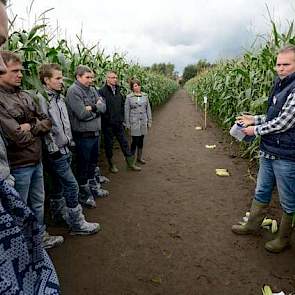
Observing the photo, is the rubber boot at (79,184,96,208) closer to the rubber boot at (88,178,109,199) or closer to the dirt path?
the dirt path

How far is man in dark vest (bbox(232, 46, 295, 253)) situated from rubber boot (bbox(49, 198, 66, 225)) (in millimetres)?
2164

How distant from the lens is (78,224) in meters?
3.48

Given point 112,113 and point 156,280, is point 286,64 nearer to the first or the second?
point 156,280

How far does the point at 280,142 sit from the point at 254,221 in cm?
99

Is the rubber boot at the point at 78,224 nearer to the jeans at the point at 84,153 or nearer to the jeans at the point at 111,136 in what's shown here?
the jeans at the point at 84,153

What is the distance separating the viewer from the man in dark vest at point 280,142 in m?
2.76

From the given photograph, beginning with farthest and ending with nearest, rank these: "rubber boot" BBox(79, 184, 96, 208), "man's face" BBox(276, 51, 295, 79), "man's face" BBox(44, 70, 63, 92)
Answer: "rubber boot" BBox(79, 184, 96, 208) → "man's face" BBox(44, 70, 63, 92) → "man's face" BBox(276, 51, 295, 79)

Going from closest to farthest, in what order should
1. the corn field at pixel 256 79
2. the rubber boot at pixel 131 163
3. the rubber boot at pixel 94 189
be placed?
the corn field at pixel 256 79 → the rubber boot at pixel 94 189 → the rubber boot at pixel 131 163

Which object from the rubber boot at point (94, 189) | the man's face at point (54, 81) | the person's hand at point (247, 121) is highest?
the man's face at point (54, 81)

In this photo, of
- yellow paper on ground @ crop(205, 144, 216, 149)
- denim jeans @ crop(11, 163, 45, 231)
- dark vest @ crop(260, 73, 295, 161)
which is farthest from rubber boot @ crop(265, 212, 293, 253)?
yellow paper on ground @ crop(205, 144, 216, 149)

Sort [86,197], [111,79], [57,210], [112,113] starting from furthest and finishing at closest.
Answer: [112,113], [111,79], [86,197], [57,210]

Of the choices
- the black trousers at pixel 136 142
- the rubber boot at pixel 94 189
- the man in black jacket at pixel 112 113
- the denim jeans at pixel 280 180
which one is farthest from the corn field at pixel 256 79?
the rubber boot at pixel 94 189

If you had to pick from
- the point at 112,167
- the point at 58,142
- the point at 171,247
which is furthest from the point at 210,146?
the point at 58,142

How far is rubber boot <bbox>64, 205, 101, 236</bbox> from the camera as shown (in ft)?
11.3
